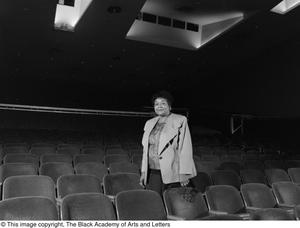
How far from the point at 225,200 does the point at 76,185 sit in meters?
1.13

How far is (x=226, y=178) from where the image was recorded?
10.7 feet

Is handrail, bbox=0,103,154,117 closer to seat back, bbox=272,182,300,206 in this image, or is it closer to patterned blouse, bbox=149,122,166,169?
seat back, bbox=272,182,300,206

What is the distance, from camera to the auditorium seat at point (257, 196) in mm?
2661

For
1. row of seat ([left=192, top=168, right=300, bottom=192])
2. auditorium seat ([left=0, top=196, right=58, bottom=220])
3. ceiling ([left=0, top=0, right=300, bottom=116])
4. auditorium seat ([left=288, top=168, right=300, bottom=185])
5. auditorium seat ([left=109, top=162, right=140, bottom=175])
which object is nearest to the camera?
auditorium seat ([left=0, top=196, right=58, bottom=220])

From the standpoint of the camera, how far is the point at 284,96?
739 centimetres

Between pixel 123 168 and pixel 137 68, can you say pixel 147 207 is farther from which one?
pixel 137 68

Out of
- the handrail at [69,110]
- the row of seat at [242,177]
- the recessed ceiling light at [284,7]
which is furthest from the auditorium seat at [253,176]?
the handrail at [69,110]

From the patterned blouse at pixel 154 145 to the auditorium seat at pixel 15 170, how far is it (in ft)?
4.32

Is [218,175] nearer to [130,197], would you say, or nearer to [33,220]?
[130,197]

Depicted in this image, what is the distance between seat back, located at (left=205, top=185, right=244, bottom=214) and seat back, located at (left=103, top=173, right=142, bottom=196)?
668 millimetres

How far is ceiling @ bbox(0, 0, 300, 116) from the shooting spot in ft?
18.3

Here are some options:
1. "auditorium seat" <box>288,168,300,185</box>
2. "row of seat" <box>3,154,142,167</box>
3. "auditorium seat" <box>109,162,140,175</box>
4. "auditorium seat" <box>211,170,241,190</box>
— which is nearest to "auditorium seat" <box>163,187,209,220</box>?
"auditorium seat" <box>211,170,241,190</box>

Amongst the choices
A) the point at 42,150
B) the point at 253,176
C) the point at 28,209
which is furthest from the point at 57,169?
the point at 253,176

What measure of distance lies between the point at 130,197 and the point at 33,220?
601 mm
